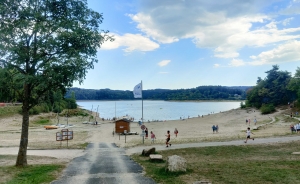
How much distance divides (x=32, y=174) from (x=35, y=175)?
32cm

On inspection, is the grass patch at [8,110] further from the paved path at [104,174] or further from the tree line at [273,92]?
the tree line at [273,92]

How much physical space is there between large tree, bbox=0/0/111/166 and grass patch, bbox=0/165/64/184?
1280mm

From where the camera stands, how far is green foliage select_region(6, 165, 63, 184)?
10.5m

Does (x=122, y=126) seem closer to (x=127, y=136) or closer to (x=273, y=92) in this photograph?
(x=127, y=136)

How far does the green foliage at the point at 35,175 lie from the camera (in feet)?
34.5

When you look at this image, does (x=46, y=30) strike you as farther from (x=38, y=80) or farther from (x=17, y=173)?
(x=17, y=173)

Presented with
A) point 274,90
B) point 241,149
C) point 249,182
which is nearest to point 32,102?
point 249,182

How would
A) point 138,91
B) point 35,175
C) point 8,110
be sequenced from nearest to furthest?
point 35,175, point 138,91, point 8,110

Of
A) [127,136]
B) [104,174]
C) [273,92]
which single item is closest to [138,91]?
[127,136]

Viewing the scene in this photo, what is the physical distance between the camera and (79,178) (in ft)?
36.1

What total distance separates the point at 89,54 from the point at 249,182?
10182 mm

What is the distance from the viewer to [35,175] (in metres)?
11.6

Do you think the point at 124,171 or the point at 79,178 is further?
the point at 124,171

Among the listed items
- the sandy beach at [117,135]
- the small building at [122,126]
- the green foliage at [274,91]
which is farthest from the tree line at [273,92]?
the small building at [122,126]
